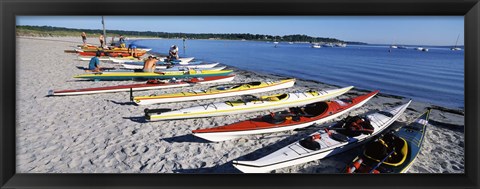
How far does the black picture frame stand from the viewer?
2188 mm

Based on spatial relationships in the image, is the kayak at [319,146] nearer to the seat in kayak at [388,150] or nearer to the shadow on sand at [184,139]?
the seat in kayak at [388,150]

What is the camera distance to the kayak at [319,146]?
264 cm

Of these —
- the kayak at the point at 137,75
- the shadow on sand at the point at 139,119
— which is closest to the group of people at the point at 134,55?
the kayak at the point at 137,75

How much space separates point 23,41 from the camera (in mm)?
2422

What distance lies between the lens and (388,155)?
286 centimetres

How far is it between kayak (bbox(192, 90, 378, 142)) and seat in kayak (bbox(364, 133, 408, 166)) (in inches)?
43.5

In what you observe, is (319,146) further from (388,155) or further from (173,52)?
(173,52)

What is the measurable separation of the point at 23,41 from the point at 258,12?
2.22 metres

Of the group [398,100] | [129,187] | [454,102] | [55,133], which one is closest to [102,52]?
[55,133]

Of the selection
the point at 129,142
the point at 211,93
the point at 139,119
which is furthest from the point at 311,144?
the point at 211,93

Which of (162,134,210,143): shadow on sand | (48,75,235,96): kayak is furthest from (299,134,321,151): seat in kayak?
(48,75,235,96): kayak

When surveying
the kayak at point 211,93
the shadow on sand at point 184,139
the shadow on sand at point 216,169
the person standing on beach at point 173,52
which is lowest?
the shadow on sand at point 216,169

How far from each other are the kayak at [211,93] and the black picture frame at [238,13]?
2.69 m

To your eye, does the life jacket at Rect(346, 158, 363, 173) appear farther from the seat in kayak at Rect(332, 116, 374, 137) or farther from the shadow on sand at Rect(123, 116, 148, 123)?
the shadow on sand at Rect(123, 116, 148, 123)
